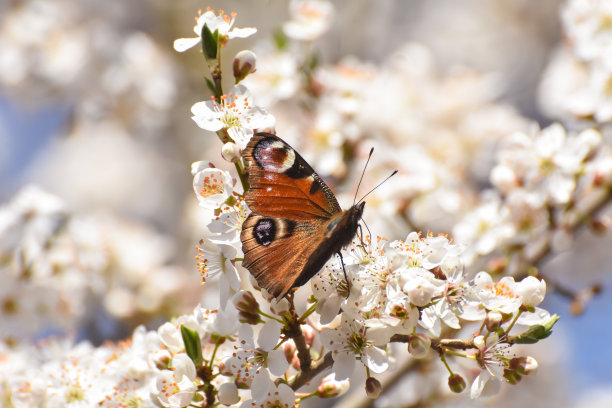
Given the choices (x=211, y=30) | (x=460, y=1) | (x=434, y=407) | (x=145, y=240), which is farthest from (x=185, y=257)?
(x=460, y=1)

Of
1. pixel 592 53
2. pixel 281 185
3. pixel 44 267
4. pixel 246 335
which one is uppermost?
pixel 592 53

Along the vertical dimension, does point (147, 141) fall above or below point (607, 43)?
above

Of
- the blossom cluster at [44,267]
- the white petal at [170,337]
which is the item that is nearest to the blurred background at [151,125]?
the blossom cluster at [44,267]

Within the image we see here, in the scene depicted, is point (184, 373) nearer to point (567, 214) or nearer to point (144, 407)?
point (144, 407)

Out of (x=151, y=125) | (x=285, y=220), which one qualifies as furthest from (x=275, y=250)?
(x=151, y=125)

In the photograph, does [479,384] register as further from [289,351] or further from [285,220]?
[285,220]

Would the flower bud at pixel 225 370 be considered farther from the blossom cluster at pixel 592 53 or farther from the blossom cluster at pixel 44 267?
the blossom cluster at pixel 592 53
